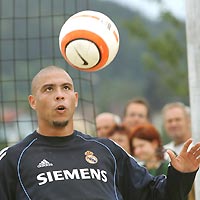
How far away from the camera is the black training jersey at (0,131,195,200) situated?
750 cm

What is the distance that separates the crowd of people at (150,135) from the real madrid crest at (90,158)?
256cm

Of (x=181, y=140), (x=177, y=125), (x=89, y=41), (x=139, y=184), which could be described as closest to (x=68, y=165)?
(x=139, y=184)

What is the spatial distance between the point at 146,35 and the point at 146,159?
12974mm

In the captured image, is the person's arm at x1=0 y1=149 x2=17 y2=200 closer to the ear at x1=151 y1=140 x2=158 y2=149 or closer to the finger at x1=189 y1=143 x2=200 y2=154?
the finger at x1=189 y1=143 x2=200 y2=154

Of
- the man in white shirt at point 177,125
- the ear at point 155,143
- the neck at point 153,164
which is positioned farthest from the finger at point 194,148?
the man in white shirt at point 177,125

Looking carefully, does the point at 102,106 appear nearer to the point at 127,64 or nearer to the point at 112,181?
the point at 127,64

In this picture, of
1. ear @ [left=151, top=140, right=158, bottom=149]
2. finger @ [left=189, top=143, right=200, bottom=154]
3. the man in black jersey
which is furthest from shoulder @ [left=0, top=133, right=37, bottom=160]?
ear @ [left=151, top=140, right=158, bottom=149]

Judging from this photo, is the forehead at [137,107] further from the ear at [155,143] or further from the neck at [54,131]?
the neck at [54,131]

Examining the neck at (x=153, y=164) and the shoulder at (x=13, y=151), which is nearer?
the shoulder at (x=13, y=151)

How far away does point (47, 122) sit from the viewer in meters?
7.76

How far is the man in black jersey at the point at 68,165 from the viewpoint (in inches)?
296

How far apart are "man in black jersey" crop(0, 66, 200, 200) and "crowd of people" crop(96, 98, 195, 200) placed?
92.2 inches

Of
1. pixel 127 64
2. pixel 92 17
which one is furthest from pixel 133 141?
pixel 127 64

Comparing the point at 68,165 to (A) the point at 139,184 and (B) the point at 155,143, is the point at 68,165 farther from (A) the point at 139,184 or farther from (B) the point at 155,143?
(B) the point at 155,143
